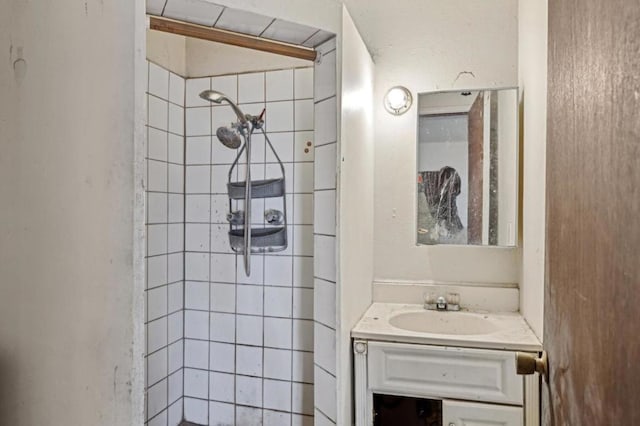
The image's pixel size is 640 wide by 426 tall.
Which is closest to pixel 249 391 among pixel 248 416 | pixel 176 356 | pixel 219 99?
pixel 248 416

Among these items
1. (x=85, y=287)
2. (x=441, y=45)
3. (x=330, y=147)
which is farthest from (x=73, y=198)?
(x=441, y=45)

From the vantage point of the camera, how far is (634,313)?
1.46ft

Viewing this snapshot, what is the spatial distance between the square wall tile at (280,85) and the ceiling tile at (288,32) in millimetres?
654

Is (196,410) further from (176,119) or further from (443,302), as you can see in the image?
(176,119)

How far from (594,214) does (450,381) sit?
1.15 m

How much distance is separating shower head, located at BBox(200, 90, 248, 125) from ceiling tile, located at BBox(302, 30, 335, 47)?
58cm

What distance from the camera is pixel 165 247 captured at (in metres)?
2.13

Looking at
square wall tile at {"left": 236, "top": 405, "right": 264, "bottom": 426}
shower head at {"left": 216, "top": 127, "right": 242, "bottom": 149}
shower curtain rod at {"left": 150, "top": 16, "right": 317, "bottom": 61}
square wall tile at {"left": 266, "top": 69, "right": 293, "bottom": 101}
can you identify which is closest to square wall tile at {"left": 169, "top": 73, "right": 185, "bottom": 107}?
shower head at {"left": 216, "top": 127, "right": 242, "bottom": 149}

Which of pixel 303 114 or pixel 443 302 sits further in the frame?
pixel 303 114

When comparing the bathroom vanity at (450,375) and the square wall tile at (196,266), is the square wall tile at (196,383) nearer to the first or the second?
the square wall tile at (196,266)

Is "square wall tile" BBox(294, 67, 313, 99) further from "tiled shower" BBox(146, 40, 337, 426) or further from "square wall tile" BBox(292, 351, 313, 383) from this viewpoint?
"square wall tile" BBox(292, 351, 313, 383)

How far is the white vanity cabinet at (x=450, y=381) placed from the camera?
1487mm

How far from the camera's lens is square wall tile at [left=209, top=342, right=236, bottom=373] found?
223cm

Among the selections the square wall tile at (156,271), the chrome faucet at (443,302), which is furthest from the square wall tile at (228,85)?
the chrome faucet at (443,302)
